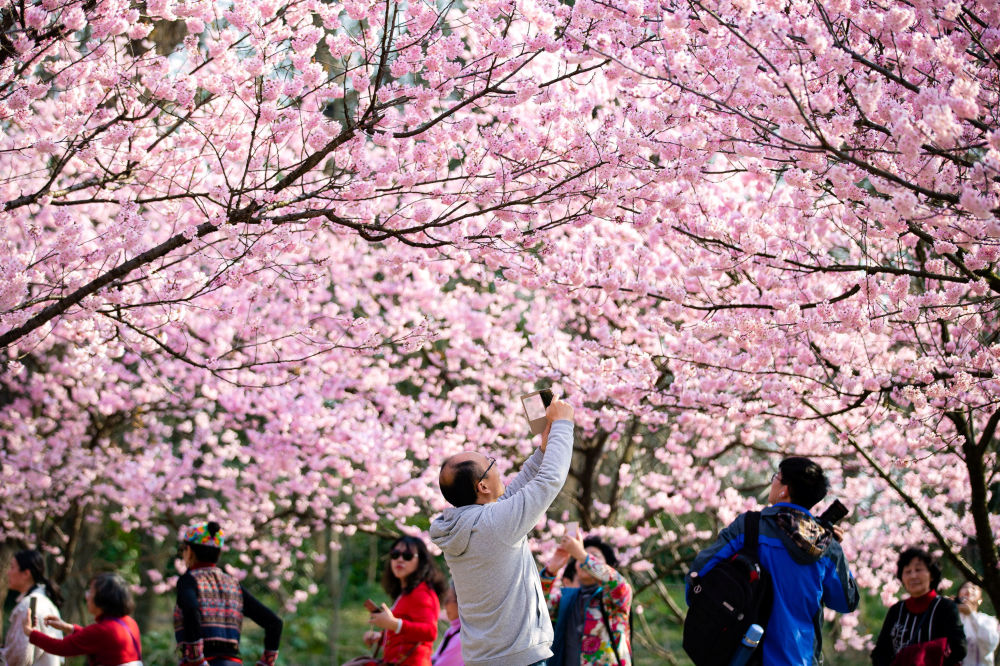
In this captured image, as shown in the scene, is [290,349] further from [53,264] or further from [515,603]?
[515,603]

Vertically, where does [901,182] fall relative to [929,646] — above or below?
above

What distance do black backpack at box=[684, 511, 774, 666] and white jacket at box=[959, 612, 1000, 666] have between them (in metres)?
2.70

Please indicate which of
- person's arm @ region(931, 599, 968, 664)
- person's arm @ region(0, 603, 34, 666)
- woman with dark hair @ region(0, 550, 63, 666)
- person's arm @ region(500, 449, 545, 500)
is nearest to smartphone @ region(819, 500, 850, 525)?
person's arm @ region(500, 449, 545, 500)

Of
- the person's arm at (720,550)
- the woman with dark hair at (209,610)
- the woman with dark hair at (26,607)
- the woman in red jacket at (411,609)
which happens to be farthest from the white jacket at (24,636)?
the person's arm at (720,550)

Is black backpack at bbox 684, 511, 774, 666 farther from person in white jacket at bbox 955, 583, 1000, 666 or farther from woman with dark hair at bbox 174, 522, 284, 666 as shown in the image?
person in white jacket at bbox 955, 583, 1000, 666

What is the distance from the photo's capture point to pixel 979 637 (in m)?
5.23

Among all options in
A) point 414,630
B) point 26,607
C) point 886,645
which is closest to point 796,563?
point 886,645

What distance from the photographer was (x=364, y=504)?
8.80m

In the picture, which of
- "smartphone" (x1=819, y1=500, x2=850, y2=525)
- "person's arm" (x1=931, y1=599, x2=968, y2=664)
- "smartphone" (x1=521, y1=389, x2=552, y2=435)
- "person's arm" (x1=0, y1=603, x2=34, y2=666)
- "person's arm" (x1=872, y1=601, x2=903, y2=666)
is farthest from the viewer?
"person's arm" (x1=0, y1=603, x2=34, y2=666)

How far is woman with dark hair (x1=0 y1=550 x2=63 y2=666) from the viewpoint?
5133 millimetres

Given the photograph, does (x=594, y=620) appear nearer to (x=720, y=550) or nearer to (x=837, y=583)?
(x=720, y=550)

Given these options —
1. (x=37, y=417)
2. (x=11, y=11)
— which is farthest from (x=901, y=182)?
(x=37, y=417)

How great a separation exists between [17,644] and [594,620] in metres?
3.25

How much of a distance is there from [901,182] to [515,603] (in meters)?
1.72
